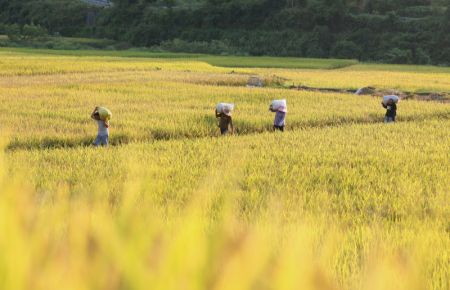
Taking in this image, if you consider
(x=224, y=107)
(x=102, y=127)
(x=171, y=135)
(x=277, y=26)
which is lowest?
(x=171, y=135)

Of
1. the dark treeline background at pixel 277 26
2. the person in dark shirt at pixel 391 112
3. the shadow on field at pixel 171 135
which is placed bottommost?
the shadow on field at pixel 171 135

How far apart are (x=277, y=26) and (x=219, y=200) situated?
51.7 meters

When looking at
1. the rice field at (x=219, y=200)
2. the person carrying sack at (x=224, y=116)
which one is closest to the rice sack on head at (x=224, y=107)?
the person carrying sack at (x=224, y=116)

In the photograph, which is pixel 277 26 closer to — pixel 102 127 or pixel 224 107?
pixel 224 107

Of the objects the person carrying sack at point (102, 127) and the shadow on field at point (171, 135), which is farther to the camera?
the shadow on field at point (171, 135)

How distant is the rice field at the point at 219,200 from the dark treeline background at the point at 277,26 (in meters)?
35.3

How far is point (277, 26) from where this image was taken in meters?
54.5

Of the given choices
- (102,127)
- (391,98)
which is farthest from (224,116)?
(391,98)

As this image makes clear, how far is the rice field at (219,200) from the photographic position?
1.54m

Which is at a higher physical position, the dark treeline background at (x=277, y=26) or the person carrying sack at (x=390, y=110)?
the dark treeline background at (x=277, y=26)

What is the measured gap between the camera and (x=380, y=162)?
6.47m

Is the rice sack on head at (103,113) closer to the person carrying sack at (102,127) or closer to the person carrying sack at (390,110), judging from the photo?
the person carrying sack at (102,127)

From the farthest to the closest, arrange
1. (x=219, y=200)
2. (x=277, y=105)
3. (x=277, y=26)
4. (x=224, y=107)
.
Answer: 1. (x=277, y=26)
2. (x=277, y=105)
3. (x=224, y=107)
4. (x=219, y=200)

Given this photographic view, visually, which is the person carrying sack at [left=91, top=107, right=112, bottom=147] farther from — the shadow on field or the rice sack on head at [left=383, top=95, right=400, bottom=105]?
the rice sack on head at [left=383, top=95, right=400, bottom=105]
